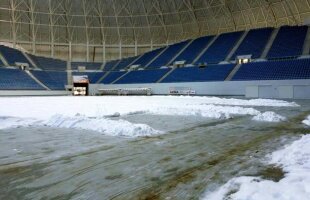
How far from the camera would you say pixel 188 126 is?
943 cm

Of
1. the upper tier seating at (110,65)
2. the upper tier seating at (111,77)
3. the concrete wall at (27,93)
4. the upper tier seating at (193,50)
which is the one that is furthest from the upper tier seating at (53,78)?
the upper tier seating at (193,50)

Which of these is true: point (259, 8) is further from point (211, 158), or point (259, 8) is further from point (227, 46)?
point (211, 158)

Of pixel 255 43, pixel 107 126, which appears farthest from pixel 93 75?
pixel 107 126

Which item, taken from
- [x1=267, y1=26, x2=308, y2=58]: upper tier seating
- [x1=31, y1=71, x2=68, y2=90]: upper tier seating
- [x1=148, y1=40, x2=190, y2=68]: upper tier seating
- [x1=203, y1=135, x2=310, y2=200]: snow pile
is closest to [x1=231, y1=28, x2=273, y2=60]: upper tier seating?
[x1=267, y1=26, x2=308, y2=58]: upper tier seating

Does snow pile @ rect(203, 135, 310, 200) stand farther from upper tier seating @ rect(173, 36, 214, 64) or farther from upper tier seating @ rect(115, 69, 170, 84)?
upper tier seating @ rect(173, 36, 214, 64)

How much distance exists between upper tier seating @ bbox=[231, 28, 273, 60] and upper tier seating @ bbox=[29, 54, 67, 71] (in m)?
31.7

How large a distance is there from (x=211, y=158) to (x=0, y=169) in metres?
3.51

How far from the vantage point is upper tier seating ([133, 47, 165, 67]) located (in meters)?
53.5

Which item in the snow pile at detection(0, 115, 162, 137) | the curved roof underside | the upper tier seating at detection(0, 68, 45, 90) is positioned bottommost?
the snow pile at detection(0, 115, 162, 137)

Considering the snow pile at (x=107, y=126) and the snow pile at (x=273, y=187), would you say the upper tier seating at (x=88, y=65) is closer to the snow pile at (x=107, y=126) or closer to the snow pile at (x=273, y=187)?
the snow pile at (x=107, y=126)

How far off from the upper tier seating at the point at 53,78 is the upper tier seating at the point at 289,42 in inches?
1383

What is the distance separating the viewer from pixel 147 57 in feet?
180

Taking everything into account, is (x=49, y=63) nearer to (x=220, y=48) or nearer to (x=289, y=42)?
(x=220, y=48)

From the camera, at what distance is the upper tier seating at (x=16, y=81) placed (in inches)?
1767
